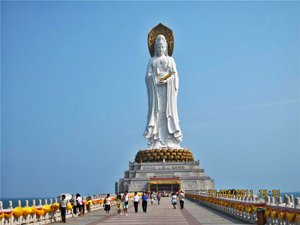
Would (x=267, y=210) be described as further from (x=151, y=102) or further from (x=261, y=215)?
(x=151, y=102)

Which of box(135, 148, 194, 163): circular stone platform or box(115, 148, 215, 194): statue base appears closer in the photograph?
box(115, 148, 215, 194): statue base

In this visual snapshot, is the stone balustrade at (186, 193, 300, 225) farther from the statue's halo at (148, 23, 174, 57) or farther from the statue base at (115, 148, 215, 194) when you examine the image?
the statue's halo at (148, 23, 174, 57)

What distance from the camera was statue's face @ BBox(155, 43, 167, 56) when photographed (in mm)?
54125

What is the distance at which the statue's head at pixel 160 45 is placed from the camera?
178 feet

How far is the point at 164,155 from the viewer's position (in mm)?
52031

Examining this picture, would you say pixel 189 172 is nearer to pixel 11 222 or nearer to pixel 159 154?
pixel 159 154

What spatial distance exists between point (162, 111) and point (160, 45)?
6.56m

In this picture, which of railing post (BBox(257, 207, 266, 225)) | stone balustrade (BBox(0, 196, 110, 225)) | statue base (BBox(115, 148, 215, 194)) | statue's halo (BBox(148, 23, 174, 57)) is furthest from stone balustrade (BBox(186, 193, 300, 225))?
statue's halo (BBox(148, 23, 174, 57))

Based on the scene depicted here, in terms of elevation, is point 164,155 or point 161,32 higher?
point 161,32

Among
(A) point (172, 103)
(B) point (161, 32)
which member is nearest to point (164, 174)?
(A) point (172, 103)

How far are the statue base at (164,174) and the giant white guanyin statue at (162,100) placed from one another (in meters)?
1.70

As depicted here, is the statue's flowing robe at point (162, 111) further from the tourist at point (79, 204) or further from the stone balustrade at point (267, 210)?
the stone balustrade at point (267, 210)

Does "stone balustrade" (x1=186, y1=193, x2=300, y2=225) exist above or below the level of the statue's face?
below

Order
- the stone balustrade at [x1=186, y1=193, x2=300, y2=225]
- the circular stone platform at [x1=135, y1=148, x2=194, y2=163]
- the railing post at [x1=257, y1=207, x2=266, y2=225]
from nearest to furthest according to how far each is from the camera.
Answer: the stone balustrade at [x1=186, y1=193, x2=300, y2=225] → the railing post at [x1=257, y1=207, x2=266, y2=225] → the circular stone platform at [x1=135, y1=148, x2=194, y2=163]
